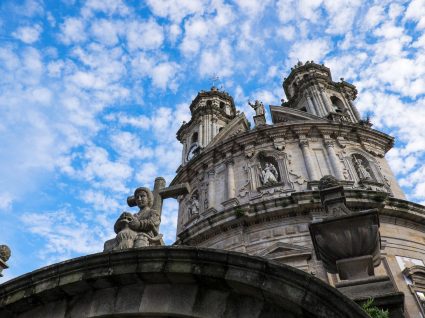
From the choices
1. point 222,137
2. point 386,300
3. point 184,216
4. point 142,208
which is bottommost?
point 386,300

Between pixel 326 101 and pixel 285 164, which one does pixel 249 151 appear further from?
pixel 326 101

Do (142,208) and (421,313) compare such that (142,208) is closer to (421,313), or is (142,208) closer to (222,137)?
(421,313)

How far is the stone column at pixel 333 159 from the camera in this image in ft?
68.0

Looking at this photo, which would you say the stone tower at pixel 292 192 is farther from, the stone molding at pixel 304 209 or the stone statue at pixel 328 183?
the stone statue at pixel 328 183

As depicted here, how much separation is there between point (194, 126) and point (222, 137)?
5028mm

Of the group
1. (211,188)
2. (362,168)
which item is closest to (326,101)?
(362,168)

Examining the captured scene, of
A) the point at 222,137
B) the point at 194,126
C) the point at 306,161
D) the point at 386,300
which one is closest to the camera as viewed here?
the point at 386,300

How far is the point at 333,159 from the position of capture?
70.6 ft

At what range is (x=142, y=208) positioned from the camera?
30.4 ft

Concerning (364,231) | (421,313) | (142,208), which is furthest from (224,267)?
(421,313)

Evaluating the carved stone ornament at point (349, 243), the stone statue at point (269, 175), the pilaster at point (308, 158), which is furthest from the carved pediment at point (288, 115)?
the carved stone ornament at point (349, 243)

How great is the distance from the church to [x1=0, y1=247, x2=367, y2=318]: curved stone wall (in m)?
0.02

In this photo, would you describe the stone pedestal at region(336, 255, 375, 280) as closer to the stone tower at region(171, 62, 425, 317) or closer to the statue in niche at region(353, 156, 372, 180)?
Result: the stone tower at region(171, 62, 425, 317)

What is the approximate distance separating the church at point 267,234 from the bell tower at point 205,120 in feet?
0.40
